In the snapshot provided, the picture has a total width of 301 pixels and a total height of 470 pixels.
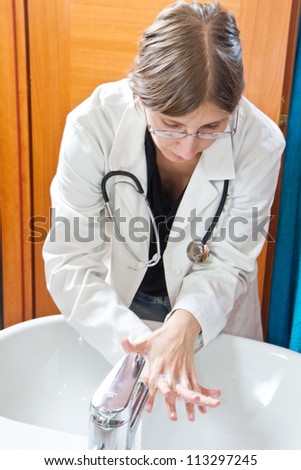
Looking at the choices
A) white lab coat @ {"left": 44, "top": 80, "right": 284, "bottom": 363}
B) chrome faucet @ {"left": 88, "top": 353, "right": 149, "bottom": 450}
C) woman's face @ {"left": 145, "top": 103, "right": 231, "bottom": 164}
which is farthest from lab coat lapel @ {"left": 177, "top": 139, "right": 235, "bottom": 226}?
chrome faucet @ {"left": 88, "top": 353, "right": 149, "bottom": 450}

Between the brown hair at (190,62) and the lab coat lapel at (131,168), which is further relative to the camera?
the lab coat lapel at (131,168)

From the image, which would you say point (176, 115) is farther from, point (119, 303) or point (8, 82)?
point (8, 82)

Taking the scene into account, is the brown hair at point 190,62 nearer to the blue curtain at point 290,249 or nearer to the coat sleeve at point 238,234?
the coat sleeve at point 238,234

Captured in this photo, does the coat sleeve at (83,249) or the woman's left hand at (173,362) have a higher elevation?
the coat sleeve at (83,249)

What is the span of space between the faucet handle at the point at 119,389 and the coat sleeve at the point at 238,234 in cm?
39

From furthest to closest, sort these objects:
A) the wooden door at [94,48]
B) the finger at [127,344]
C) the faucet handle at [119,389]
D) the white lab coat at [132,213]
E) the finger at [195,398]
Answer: the wooden door at [94,48] → the white lab coat at [132,213] → the finger at [127,344] → the finger at [195,398] → the faucet handle at [119,389]

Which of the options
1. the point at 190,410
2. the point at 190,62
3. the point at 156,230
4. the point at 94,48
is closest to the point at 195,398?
the point at 190,410

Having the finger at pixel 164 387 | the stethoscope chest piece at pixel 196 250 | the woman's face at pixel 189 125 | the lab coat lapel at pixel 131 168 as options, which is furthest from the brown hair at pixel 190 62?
the finger at pixel 164 387

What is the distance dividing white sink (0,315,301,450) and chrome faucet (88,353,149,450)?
440 mm

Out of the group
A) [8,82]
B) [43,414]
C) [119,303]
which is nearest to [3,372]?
[43,414]

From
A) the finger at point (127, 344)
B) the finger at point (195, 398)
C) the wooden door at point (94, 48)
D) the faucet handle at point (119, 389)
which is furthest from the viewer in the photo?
the wooden door at point (94, 48)

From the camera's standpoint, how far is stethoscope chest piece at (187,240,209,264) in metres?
1.07

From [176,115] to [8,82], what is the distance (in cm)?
62

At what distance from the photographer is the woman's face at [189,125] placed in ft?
2.74
